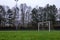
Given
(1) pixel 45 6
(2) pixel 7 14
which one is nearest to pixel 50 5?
(1) pixel 45 6

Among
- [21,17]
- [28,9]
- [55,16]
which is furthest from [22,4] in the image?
[55,16]

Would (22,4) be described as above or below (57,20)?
above

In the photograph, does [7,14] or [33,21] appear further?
[7,14]

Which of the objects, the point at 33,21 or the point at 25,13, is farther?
the point at 25,13

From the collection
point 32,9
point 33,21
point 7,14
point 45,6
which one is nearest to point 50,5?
point 45,6

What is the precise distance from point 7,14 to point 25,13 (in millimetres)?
6776

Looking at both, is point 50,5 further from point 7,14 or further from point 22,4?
point 7,14

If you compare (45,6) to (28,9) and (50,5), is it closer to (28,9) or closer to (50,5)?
(50,5)

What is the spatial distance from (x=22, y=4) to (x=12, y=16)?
357 inches

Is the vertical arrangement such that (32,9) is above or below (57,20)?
above

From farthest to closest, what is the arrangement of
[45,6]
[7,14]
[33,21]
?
1. [45,6]
2. [7,14]
3. [33,21]

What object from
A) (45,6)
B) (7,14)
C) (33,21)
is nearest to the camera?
(33,21)

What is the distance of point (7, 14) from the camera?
64875 mm

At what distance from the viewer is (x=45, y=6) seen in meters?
69.4
